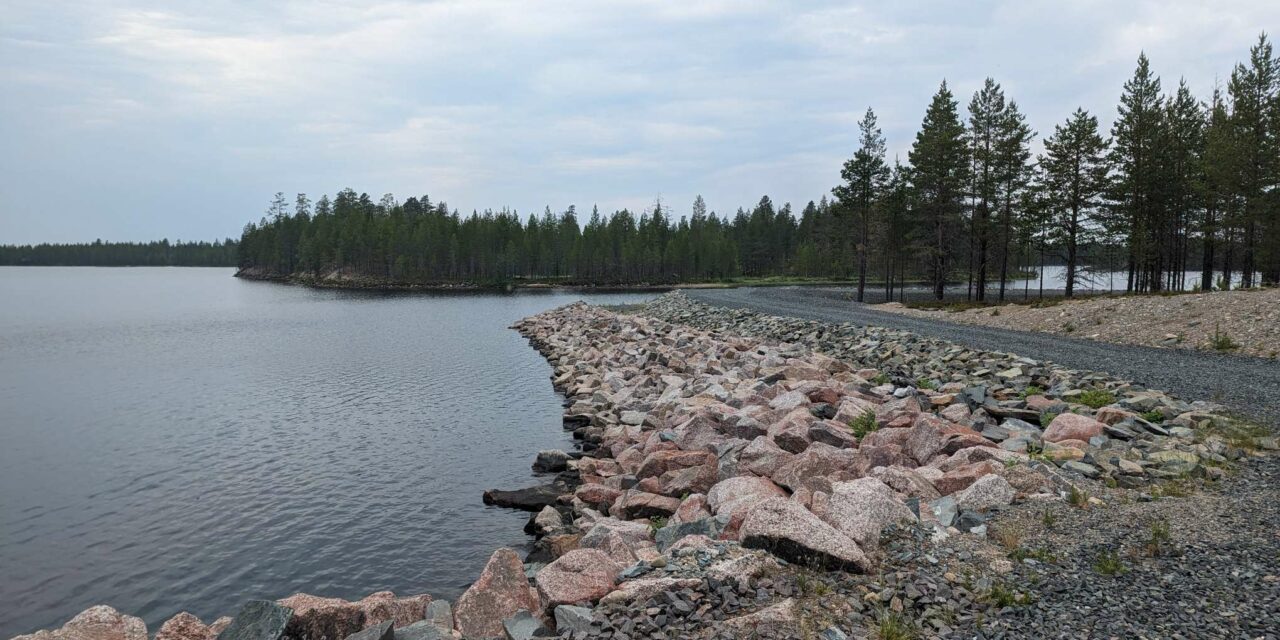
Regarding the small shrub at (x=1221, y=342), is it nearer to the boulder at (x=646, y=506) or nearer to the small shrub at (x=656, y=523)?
the boulder at (x=646, y=506)

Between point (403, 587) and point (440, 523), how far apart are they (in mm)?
2499

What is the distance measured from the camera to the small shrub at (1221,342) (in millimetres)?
21031

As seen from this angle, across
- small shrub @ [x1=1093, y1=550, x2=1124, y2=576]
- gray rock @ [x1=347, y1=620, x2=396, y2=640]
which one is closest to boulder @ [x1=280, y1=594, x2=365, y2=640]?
gray rock @ [x1=347, y1=620, x2=396, y2=640]

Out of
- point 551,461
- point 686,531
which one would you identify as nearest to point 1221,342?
point 551,461

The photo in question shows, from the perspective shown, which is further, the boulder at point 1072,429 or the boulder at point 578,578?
the boulder at point 1072,429

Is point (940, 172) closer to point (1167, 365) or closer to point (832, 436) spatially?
point (1167, 365)

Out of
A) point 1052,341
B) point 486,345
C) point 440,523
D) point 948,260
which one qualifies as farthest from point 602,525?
point 948,260

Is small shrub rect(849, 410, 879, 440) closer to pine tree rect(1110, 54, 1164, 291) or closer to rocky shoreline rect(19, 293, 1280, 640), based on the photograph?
rocky shoreline rect(19, 293, 1280, 640)

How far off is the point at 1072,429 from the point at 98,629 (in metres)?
13.1

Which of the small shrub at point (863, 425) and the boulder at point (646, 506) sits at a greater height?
the small shrub at point (863, 425)

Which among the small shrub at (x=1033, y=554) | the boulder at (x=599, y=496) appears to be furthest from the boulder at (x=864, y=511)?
the boulder at (x=599, y=496)

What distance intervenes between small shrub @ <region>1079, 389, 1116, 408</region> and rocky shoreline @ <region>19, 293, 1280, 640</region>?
4.0 inches

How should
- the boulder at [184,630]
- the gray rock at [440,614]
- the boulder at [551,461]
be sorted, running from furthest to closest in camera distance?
the boulder at [551,461], the gray rock at [440,614], the boulder at [184,630]

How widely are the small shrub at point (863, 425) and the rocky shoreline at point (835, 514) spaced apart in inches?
A: 1.8
